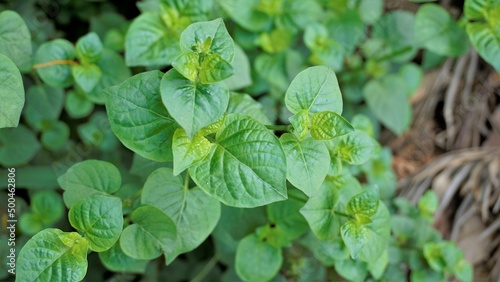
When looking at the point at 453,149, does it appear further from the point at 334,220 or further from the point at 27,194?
the point at 27,194

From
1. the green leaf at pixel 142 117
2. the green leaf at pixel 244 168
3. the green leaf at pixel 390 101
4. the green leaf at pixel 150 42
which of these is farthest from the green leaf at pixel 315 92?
the green leaf at pixel 390 101

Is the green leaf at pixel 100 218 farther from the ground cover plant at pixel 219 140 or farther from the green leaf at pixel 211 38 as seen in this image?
the green leaf at pixel 211 38

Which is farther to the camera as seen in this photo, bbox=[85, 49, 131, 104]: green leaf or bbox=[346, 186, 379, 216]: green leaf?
bbox=[85, 49, 131, 104]: green leaf

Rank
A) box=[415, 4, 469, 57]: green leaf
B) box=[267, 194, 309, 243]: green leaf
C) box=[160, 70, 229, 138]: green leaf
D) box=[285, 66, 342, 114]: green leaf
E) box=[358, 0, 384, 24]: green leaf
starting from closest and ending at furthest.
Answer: box=[160, 70, 229, 138]: green leaf → box=[285, 66, 342, 114]: green leaf → box=[267, 194, 309, 243]: green leaf → box=[415, 4, 469, 57]: green leaf → box=[358, 0, 384, 24]: green leaf

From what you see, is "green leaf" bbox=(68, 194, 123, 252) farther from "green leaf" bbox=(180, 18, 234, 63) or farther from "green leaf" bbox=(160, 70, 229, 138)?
"green leaf" bbox=(180, 18, 234, 63)

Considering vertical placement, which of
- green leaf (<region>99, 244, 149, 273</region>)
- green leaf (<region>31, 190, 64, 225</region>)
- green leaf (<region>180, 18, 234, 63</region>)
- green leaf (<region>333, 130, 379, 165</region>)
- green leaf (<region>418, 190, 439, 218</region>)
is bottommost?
green leaf (<region>418, 190, 439, 218</region>)

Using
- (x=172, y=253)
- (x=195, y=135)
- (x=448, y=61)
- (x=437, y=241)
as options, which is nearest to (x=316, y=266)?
(x=437, y=241)

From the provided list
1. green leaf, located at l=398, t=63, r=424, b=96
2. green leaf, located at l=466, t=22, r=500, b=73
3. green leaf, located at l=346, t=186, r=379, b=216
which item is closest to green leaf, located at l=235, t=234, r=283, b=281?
green leaf, located at l=346, t=186, r=379, b=216

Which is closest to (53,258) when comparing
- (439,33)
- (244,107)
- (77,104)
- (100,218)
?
(100,218)

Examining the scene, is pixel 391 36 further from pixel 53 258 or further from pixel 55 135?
pixel 53 258
